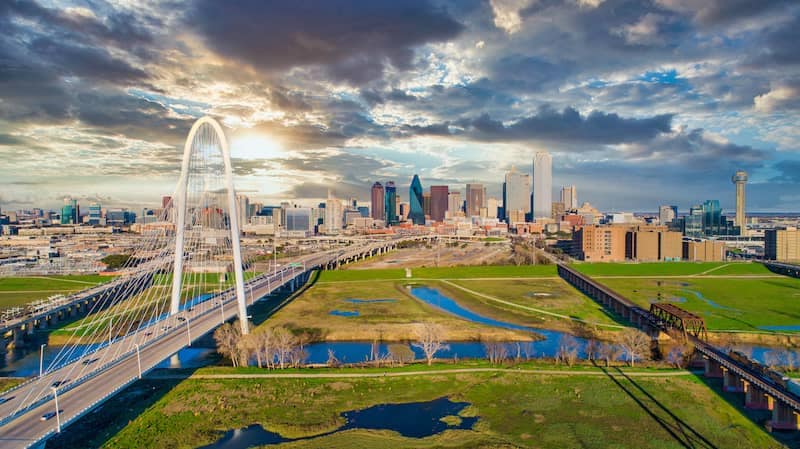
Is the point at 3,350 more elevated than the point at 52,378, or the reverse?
the point at 52,378

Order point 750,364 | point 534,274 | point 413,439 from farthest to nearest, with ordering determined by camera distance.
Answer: point 534,274 → point 750,364 → point 413,439

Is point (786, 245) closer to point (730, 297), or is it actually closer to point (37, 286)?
point (730, 297)

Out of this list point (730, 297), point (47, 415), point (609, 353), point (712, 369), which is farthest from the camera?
point (730, 297)

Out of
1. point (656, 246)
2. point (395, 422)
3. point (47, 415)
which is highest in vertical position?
point (656, 246)

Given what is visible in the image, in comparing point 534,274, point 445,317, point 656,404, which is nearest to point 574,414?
point 656,404

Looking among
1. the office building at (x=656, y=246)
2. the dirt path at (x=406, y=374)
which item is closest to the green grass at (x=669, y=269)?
the office building at (x=656, y=246)

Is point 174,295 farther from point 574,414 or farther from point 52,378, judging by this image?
point 574,414

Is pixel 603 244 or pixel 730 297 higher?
pixel 603 244

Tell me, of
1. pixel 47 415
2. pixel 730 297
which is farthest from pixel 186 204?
pixel 730 297
